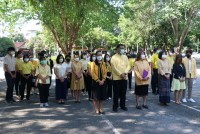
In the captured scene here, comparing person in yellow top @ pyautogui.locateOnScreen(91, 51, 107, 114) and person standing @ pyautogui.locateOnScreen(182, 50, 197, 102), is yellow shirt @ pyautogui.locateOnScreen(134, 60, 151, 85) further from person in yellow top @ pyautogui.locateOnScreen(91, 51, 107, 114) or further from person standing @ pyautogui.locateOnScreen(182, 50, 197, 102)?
person standing @ pyautogui.locateOnScreen(182, 50, 197, 102)

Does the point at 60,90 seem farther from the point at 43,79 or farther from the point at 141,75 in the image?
the point at 141,75

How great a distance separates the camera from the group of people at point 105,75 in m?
8.65

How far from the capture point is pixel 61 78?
1043cm

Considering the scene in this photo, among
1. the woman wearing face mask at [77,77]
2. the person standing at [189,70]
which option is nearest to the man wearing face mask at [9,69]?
the woman wearing face mask at [77,77]

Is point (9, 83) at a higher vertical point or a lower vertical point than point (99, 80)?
lower

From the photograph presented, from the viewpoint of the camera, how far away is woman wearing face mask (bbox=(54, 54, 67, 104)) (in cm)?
1036

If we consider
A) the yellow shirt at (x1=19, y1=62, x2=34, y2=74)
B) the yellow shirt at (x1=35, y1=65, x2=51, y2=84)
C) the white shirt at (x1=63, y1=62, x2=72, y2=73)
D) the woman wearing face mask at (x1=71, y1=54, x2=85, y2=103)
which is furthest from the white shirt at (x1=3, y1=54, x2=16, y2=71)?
the woman wearing face mask at (x1=71, y1=54, x2=85, y2=103)

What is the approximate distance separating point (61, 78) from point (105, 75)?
7.53 ft

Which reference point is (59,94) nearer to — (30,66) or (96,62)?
(30,66)

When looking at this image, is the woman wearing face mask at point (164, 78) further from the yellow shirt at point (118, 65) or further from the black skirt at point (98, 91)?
the black skirt at point (98, 91)

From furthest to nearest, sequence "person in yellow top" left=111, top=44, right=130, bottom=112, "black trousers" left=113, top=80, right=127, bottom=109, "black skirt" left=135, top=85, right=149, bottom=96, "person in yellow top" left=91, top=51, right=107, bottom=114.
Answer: "black skirt" left=135, top=85, right=149, bottom=96, "black trousers" left=113, top=80, right=127, bottom=109, "person in yellow top" left=111, top=44, right=130, bottom=112, "person in yellow top" left=91, top=51, right=107, bottom=114

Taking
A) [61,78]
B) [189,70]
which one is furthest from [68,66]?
[189,70]

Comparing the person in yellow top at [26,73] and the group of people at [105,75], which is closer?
the group of people at [105,75]

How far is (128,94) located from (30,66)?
3.94m
